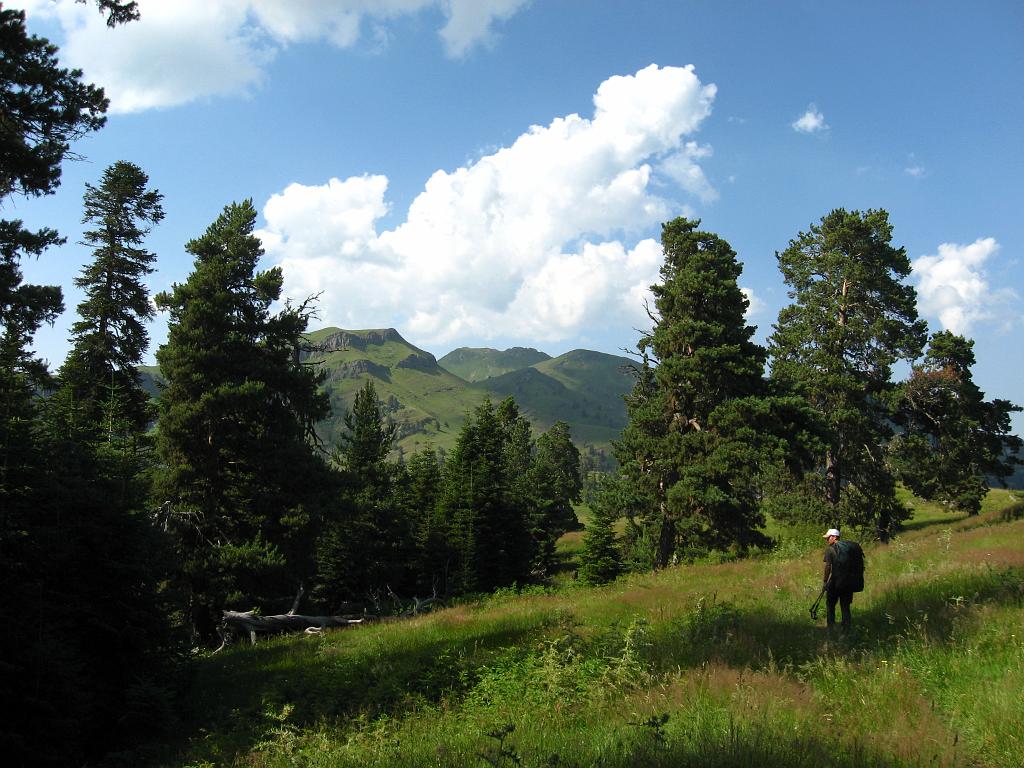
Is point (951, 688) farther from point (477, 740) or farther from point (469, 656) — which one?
point (469, 656)

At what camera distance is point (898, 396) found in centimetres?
2581

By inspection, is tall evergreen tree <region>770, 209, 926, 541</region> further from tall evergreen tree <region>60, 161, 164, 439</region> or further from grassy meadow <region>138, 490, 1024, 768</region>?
tall evergreen tree <region>60, 161, 164, 439</region>

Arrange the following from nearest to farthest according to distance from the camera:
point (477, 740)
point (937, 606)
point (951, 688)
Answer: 1. point (477, 740)
2. point (951, 688)
3. point (937, 606)

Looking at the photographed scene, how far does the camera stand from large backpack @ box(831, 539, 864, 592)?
9719 mm

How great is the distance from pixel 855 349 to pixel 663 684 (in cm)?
2442

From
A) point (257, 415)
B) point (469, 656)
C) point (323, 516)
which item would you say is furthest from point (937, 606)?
point (257, 415)

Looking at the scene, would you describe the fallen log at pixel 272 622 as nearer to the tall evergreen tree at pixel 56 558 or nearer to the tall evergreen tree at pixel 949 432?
the tall evergreen tree at pixel 56 558

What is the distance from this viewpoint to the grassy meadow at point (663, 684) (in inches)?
191

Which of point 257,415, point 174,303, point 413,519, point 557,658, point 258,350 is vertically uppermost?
point 174,303

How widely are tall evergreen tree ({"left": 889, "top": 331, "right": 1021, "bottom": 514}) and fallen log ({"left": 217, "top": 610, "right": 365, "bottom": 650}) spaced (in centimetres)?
2492

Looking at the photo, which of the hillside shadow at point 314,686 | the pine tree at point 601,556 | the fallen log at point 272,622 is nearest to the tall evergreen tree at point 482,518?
the pine tree at point 601,556

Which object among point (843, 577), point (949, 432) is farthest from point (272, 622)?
point (949, 432)

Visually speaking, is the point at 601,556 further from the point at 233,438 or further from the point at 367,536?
the point at 233,438

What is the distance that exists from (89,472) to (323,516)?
11057 mm
